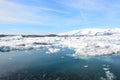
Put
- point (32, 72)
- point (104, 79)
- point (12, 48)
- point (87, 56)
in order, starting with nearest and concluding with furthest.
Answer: point (104, 79) < point (32, 72) < point (87, 56) < point (12, 48)

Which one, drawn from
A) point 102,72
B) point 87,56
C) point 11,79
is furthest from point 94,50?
point 11,79

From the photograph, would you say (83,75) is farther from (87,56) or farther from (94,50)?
(94,50)

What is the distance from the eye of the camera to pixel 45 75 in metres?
18.1

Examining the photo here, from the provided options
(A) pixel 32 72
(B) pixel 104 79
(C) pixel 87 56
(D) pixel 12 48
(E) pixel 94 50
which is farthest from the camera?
(D) pixel 12 48

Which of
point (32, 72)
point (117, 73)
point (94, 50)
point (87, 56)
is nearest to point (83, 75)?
point (117, 73)

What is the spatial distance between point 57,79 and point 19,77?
3.29 meters

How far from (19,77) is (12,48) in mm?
25295

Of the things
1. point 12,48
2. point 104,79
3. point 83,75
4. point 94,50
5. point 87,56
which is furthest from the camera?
point 12,48

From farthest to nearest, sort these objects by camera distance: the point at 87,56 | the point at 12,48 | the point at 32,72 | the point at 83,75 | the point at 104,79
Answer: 1. the point at 12,48
2. the point at 87,56
3. the point at 32,72
4. the point at 83,75
5. the point at 104,79

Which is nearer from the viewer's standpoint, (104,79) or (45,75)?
(104,79)

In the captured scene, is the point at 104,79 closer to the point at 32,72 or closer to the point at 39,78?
the point at 39,78

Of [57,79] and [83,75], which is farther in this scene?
[83,75]

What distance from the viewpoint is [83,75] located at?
17922 mm

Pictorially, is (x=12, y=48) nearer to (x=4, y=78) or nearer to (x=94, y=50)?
(x=94, y=50)
